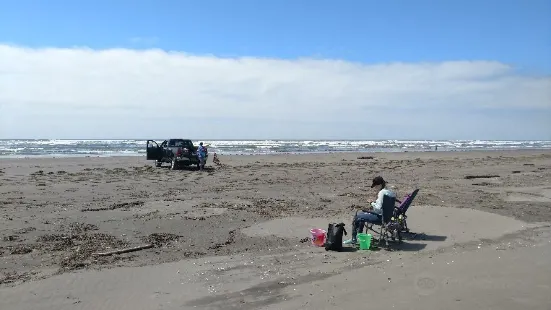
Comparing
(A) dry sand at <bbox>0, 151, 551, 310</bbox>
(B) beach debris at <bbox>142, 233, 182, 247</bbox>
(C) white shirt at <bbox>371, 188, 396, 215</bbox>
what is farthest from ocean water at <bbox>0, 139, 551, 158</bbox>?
(C) white shirt at <bbox>371, 188, 396, 215</bbox>

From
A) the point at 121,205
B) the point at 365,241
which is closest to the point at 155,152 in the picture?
the point at 121,205

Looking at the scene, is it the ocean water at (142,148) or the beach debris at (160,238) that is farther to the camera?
the ocean water at (142,148)

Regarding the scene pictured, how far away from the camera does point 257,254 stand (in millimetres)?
7855

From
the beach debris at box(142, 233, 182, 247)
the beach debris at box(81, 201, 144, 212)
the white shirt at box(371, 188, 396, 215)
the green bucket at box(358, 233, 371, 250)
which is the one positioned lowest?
the beach debris at box(142, 233, 182, 247)

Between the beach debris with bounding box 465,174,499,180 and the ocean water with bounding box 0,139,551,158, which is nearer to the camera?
the beach debris with bounding box 465,174,499,180

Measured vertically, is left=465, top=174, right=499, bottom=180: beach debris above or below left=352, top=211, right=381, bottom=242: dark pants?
below

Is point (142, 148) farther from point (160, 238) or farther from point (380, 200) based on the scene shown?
point (380, 200)

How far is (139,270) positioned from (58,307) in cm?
150

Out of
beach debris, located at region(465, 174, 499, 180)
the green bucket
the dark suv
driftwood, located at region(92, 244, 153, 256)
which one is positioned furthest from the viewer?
the dark suv

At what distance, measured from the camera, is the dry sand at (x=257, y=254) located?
18.7ft

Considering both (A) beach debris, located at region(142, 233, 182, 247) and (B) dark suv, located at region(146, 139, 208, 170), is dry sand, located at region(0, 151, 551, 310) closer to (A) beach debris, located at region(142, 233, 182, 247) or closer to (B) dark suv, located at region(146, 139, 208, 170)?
(A) beach debris, located at region(142, 233, 182, 247)

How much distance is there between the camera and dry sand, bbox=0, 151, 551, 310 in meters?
5.70

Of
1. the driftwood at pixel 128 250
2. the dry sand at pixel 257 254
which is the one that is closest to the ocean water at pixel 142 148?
the dry sand at pixel 257 254

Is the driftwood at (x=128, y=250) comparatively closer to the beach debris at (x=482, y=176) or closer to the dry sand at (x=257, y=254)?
the dry sand at (x=257, y=254)
